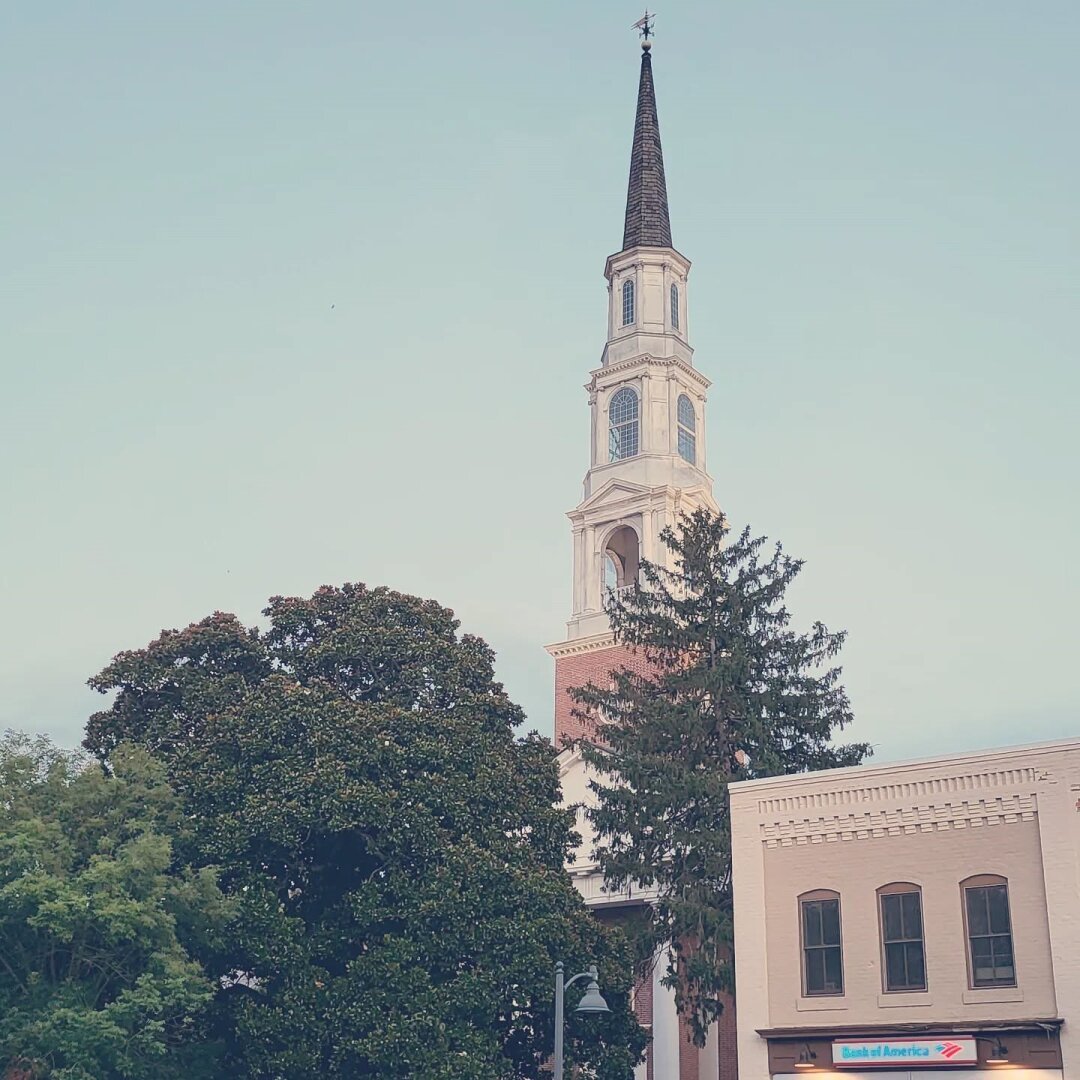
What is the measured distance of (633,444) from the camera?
59094 mm

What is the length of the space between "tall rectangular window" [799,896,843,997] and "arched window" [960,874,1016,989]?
2764mm

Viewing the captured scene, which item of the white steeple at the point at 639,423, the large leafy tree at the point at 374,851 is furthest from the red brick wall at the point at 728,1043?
the white steeple at the point at 639,423

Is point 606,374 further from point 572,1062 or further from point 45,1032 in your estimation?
point 45,1032

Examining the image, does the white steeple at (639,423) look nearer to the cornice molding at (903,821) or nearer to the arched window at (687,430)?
the arched window at (687,430)

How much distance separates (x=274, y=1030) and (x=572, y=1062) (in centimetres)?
703

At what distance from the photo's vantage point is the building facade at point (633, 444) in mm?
56094

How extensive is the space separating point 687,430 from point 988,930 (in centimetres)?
3313

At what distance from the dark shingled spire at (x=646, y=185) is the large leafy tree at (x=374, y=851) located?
28226 millimetres

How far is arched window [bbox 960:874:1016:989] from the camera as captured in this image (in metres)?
28.5

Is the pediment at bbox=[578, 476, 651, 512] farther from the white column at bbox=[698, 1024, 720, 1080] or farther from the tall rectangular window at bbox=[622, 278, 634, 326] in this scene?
the white column at bbox=[698, 1024, 720, 1080]

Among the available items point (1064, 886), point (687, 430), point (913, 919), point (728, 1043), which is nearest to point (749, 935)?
point (913, 919)

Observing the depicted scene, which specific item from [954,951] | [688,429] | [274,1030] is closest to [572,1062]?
[274,1030]

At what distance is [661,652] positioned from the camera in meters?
41.0

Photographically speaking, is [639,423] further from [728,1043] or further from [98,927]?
[98,927]
